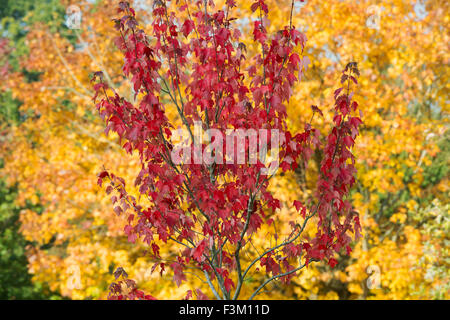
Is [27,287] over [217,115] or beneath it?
beneath

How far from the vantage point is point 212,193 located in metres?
2.97

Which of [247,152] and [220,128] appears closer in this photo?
[247,152]

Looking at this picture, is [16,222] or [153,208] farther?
[16,222]

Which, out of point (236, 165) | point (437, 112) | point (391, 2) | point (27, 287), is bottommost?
point (27, 287)

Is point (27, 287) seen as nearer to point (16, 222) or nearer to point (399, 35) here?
point (16, 222)

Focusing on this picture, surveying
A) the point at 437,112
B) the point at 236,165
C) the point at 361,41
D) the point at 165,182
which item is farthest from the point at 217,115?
the point at 437,112

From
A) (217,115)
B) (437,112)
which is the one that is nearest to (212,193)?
(217,115)

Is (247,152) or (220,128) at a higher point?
(220,128)

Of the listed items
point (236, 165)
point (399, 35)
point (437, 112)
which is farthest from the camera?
point (437, 112)

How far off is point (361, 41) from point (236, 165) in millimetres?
5172

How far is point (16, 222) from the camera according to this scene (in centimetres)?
1487

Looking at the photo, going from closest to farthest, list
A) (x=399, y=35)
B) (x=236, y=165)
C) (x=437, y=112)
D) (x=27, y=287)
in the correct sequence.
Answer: (x=236, y=165)
(x=399, y=35)
(x=437, y=112)
(x=27, y=287)

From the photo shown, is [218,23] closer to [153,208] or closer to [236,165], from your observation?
[236,165]

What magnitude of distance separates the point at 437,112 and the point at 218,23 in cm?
738
